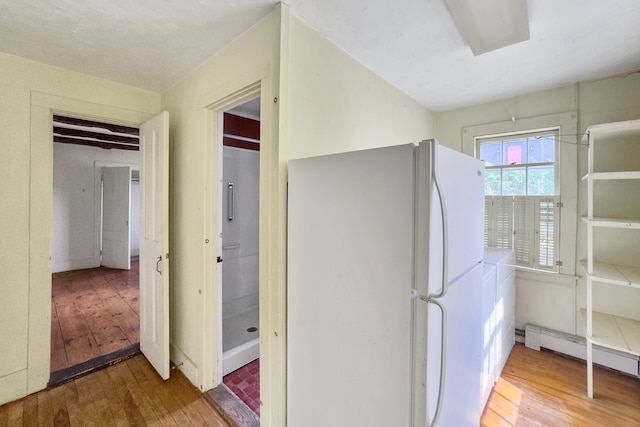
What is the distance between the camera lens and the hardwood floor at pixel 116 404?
5.49 ft

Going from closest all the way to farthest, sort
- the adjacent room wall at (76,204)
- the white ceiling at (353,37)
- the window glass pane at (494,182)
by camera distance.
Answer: the white ceiling at (353,37) < the window glass pane at (494,182) < the adjacent room wall at (76,204)

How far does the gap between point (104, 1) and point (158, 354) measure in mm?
2351

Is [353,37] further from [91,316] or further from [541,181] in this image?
[91,316]

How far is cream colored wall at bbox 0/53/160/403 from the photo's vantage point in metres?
1.82

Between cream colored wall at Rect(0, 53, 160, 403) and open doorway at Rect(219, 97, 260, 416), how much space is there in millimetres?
1249

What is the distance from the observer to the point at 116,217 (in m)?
5.20

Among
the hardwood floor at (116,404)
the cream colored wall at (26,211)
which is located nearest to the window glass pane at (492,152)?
the hardwood floor at (116,404)

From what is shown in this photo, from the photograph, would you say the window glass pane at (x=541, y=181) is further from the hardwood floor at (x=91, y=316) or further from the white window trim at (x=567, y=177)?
the hardwood floor at (x=91, y=316)

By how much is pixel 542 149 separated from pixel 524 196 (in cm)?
48

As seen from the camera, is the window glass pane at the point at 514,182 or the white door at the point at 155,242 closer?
the white door at the point at 155,242

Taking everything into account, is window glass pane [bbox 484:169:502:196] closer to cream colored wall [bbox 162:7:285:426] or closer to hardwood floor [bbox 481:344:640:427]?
hardwood floor [bbox 481:344:640:427]

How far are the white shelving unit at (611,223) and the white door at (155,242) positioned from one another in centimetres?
320

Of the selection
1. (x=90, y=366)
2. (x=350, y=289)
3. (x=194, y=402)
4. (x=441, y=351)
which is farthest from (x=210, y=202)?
(x=90, y=366)

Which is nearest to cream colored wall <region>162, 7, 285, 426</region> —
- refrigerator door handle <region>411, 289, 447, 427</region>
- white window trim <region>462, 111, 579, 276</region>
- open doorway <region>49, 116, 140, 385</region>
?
refrigerator door handle <region>411, 289, 447, 427</region>
